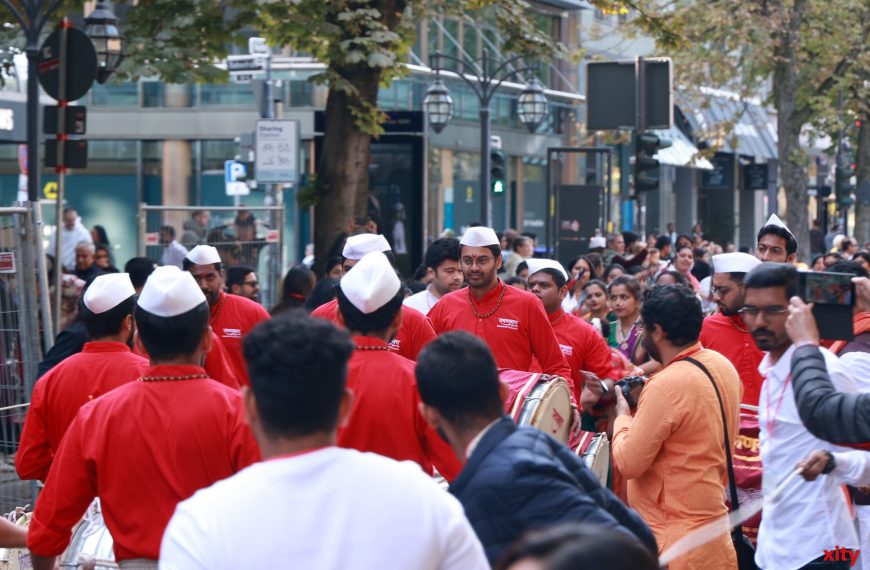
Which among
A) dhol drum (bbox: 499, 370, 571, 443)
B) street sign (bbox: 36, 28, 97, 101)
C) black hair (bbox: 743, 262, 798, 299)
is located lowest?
dhol drum (bbox: 499, 370, 571, 443)

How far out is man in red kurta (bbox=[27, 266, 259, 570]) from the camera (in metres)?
4.74

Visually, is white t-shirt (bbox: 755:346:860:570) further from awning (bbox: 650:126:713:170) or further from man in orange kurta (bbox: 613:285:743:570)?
awning (bbox: 650:126:713:170)

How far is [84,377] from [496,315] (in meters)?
3.39

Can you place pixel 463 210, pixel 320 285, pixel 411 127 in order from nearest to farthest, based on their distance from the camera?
pixel 320 285 < pixel 411 127 < pixel 463 210

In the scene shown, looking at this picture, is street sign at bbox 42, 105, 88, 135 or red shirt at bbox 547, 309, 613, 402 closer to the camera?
red shirt at bbox 547, 309, 613, 402

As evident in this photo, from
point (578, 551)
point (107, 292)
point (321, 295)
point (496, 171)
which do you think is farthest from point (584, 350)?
point (496, 171)

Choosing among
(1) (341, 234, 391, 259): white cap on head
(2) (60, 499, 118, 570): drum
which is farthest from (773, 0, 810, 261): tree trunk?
(2) (60, 499, 118, 570): drum

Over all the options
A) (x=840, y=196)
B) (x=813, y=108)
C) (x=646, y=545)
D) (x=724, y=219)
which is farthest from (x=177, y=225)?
(x=724, y=219)

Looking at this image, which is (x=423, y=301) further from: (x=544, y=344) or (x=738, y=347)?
(x=738, y=347)

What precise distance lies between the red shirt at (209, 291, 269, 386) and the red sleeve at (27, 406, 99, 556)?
13.1 feet

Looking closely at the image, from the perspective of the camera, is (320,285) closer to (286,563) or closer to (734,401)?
(734,401)

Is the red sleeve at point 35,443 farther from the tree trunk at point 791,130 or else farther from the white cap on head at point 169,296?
the tree trunk at point 791,130

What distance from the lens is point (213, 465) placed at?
186 inches

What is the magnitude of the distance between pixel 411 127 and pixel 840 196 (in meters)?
22.1
